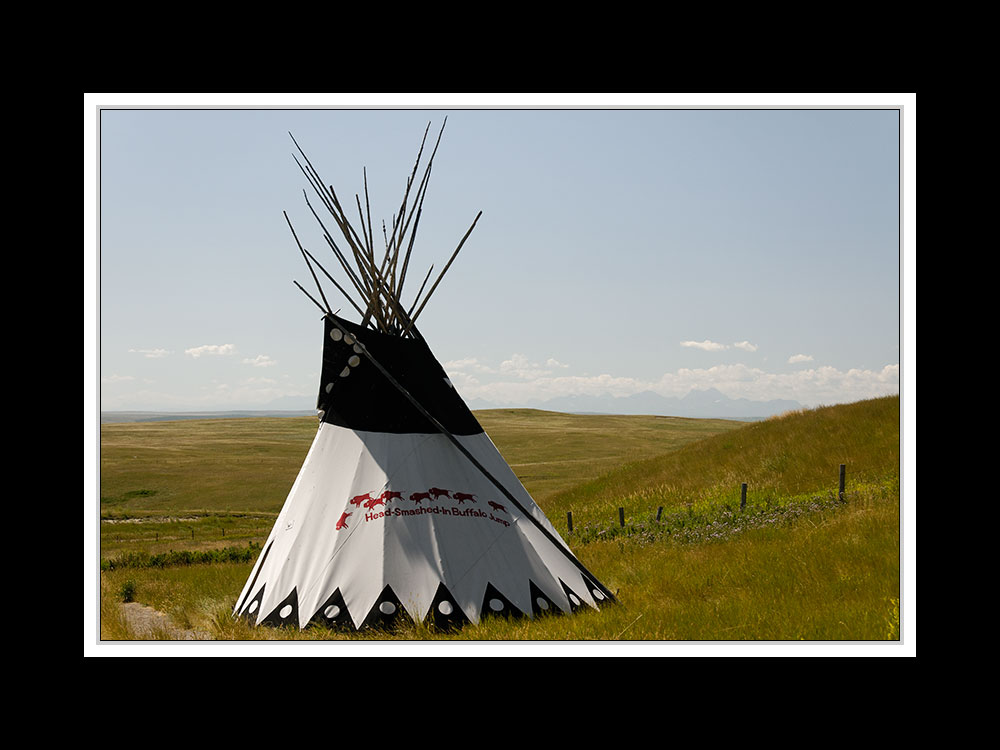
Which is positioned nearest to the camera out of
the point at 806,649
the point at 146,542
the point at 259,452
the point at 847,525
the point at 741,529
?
the point at 806,649

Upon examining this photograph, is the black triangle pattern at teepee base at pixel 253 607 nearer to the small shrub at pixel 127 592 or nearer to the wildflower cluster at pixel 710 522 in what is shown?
the small shrub at pixel 127 592

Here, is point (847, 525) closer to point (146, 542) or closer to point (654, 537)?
point (654, 537)

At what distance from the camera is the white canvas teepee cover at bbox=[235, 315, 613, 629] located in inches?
242

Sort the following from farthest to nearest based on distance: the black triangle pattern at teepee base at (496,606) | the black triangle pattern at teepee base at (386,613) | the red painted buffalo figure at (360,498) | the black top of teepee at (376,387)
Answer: the black top of teepee at (376,387) < the red painted buffalo figure at (360,498) < the black triangle pattern at teepee base at (496,606) < the black triangle pattern at teepee base at (386,613)

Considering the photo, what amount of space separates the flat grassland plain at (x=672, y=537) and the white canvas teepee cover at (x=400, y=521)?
27 cm

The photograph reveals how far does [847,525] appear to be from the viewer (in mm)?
9805

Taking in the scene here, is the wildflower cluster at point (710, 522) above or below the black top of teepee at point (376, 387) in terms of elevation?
below

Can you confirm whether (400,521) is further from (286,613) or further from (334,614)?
(286,613)

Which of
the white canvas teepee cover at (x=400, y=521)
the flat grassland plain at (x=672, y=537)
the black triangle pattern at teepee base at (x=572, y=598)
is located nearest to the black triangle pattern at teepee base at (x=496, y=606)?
the white canvas teepee cover at (x=400, y=521)

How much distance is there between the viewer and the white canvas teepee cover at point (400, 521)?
6.16m

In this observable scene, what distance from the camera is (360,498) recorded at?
660 cm

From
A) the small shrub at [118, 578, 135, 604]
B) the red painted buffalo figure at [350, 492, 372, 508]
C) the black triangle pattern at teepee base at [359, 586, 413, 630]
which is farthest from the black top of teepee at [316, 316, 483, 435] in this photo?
the small shrub at [118, 578, 135, 604]
